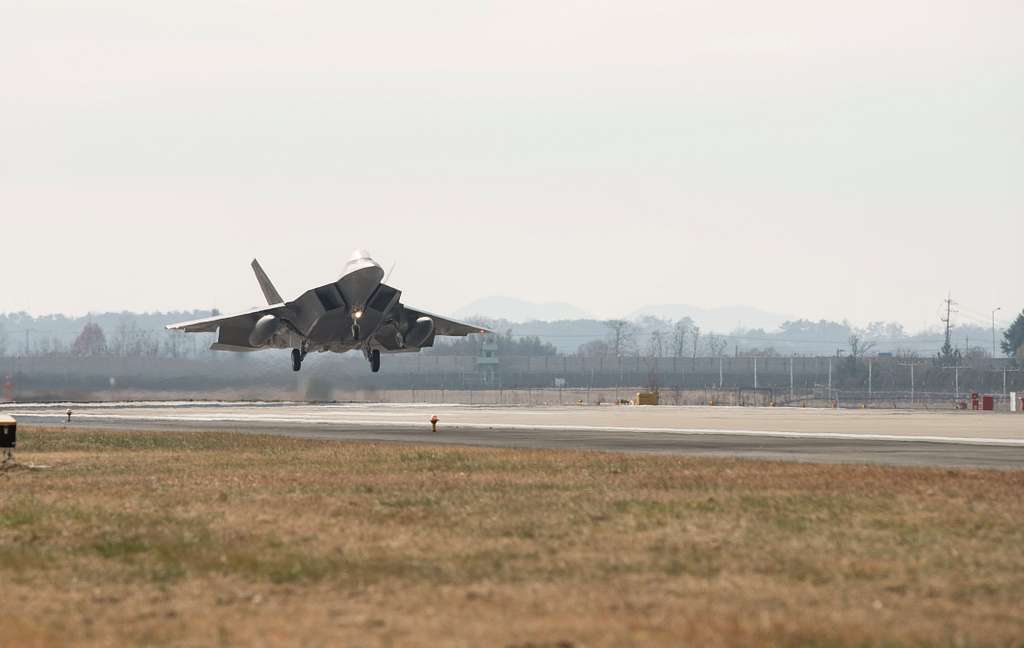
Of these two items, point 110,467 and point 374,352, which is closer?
point 110,467

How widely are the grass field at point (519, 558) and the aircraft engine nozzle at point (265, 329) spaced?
148 ft

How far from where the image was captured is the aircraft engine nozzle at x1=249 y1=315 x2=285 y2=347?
73.1 metres

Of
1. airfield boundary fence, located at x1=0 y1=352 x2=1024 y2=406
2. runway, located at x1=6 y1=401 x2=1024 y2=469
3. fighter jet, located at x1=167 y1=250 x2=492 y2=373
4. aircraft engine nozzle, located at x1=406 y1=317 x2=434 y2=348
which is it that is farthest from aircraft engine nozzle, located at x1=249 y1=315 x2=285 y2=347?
airfield boundary fence, located at x1=0 y1=352 x2=1024 y2=406

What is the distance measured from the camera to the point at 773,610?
11938mm

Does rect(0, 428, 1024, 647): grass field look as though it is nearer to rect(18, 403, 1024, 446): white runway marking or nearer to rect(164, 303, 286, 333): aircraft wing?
rect(18, 403, 1024, 446): white runway marking

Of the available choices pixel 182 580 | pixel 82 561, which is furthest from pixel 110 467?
pixel 182 580

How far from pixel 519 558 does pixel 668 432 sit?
31.7m

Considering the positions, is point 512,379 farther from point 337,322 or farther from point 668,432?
point 668,432

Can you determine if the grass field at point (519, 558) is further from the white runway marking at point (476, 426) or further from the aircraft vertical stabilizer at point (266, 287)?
the aircraft vertical stabilizer at point (266, 287)

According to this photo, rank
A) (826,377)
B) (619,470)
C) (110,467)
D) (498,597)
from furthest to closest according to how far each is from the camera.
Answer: (826,377)
(110,467)
(619,470)
(498,597)

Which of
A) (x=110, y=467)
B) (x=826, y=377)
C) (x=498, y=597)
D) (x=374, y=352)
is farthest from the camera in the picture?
(x=826, y=377)

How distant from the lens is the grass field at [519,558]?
11422 mm

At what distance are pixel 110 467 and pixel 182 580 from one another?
1789 cm

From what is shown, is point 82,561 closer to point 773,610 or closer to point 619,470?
point 773,610
